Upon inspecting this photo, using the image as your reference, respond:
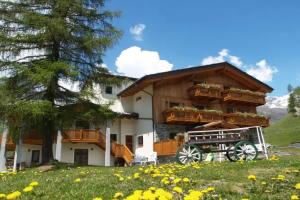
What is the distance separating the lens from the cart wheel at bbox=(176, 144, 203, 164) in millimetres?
18862

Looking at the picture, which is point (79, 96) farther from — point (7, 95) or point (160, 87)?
point (160, 87)

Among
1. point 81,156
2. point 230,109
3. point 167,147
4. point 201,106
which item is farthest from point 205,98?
point 81,156

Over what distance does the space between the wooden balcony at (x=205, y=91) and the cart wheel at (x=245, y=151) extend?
17154 mm

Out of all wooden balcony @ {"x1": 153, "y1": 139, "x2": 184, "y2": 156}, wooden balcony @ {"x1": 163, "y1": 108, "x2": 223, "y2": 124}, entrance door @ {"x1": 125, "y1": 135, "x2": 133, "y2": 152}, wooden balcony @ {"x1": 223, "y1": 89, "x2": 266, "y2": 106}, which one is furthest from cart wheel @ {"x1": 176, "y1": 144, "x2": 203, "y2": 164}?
wooden balcony @ {"x1": 223, "y1": 89, "x2": 266, "y2": 106}

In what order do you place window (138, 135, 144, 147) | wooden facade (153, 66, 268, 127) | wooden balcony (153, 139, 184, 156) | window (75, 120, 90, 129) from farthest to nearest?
window (138, 135, 144, 147) < wooden facade (153, 66, 268, 127) < wooden balcony (153, 139, 184, 156) < window (75, 120, 90, 129)

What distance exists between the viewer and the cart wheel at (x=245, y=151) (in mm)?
17906

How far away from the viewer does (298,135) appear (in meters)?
115

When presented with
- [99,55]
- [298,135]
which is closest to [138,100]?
[99,55]

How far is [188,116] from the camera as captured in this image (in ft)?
108

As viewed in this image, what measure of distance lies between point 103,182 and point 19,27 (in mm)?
14692

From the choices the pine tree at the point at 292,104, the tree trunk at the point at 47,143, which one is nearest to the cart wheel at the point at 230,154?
the tree trunk at the point at 47,143

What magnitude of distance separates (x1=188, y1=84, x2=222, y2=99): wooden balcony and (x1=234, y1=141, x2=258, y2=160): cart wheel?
1715 centimetres

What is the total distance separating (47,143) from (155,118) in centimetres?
1382

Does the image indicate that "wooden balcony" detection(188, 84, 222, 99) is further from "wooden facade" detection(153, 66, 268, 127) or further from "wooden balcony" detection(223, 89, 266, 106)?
"wooden balcony" detection(223, 89, 266, 106)
